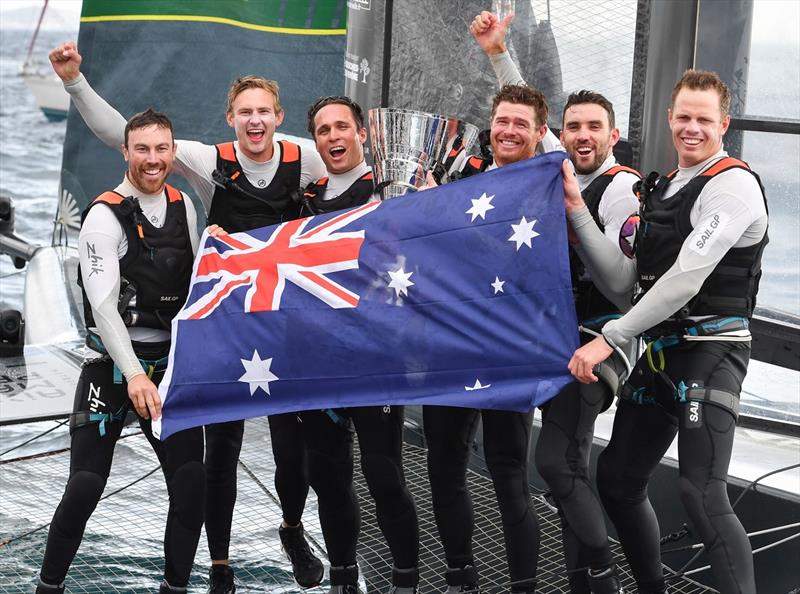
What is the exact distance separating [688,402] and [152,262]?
1.67m

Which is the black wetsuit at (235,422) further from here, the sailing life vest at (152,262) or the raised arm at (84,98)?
the raised arm at (84,98)

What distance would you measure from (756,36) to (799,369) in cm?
139

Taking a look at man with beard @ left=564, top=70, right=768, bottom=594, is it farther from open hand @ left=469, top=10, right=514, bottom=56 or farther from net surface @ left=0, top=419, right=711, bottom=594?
net surface @ left=0, top=419, right=711, bottom=594

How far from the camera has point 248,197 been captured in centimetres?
391

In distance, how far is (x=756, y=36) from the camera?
4.74 meters

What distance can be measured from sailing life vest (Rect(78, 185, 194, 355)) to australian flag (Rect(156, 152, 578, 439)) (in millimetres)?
64

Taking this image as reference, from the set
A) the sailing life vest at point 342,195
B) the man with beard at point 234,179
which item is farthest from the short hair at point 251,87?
the sailing life vest at point 342,195

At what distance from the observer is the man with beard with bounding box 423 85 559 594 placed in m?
3.50

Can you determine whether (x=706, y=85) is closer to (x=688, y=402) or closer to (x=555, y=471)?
(x=688, y=402)

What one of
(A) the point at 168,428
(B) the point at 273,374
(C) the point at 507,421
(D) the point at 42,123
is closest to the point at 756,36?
(C) the point at 507,421

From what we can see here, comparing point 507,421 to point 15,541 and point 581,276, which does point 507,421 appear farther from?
point 15,541

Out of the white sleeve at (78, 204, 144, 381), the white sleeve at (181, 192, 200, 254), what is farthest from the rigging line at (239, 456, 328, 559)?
the white sleeve at (181, 192, 200, 254)

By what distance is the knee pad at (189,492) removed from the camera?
3529mm

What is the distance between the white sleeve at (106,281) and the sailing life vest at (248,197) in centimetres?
49
